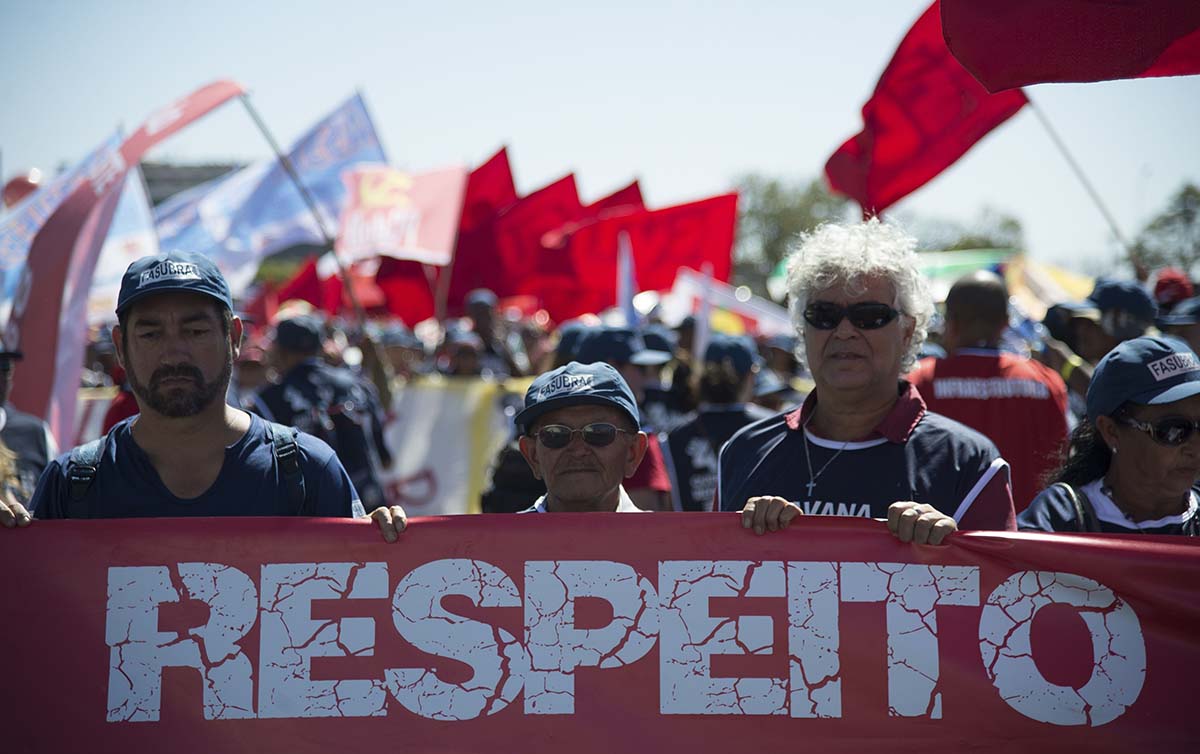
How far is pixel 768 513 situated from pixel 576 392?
0.67m

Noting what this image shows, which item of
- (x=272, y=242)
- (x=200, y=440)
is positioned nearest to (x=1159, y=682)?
(x=200, y=440)

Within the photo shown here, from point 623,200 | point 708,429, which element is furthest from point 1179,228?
point 708,429

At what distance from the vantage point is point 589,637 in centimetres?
311

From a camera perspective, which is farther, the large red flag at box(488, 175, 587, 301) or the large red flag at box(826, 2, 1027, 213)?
the large red flag at box(488, 175, 587, 301)

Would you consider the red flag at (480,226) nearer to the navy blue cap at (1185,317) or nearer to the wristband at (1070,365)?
the navy blue cap at (1185,317)

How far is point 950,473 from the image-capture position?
3041 millimetres

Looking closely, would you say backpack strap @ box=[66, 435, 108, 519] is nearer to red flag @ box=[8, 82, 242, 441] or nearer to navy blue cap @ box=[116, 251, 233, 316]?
navy blue cap @ box=[116, 251, 233, 316]

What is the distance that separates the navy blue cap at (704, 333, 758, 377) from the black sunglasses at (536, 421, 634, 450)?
2613 millimetres

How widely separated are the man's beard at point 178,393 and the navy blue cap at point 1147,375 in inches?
91.4

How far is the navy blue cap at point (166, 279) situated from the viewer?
3.15m

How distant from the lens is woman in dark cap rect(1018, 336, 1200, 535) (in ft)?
10.3

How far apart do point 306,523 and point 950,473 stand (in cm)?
162

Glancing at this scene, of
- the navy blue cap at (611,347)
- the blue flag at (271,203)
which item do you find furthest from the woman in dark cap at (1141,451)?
the blue flag at (271,203)

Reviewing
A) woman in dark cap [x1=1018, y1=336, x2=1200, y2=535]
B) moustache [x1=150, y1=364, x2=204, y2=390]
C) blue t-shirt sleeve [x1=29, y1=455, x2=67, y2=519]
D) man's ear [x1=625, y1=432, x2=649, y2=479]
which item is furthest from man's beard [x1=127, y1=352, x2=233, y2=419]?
woman in dark cap [x1=1018, y1=336, x2=1200, y2=535]
